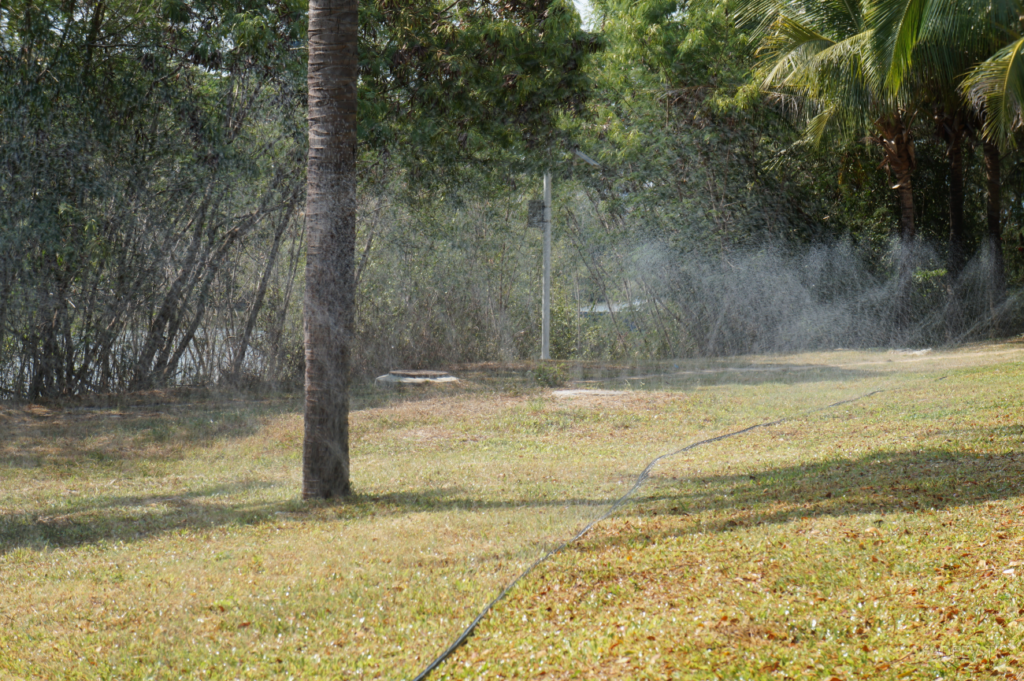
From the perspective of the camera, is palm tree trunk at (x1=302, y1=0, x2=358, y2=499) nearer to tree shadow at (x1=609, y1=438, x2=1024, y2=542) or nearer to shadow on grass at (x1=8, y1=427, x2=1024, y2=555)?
shadow on grass at (x1=8, y1=427, x2=1024, y2=555)

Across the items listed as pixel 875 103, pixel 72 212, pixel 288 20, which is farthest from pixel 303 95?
pixel 875 103

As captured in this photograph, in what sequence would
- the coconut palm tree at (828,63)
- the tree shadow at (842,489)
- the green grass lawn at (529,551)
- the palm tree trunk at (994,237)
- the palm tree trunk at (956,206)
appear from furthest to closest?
the palm tree trunk at (956,206) → the palm tree trunk at (994,237) → the coconut palm tree at (828,63) → the tree shadow at (842,489) → the green grass lawn at (529,551)

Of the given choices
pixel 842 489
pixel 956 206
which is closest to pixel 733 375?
pixel 842 489

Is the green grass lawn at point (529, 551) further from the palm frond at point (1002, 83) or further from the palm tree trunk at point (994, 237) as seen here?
the palm tree trunk at point (994, 237)

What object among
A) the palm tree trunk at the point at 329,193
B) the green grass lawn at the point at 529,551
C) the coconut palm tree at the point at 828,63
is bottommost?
the green grass lawn at the point at 529,551

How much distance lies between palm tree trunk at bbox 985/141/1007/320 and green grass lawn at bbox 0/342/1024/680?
992 centimetres

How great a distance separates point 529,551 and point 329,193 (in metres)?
2.45

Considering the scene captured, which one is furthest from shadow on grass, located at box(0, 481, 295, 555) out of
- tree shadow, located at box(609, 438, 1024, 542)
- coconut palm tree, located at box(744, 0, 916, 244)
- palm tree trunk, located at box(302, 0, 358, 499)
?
coconut palm tree, located at box(744, 0, 916, 244)

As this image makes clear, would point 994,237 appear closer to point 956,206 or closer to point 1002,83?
point 956,206

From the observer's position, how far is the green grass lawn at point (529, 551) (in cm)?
307

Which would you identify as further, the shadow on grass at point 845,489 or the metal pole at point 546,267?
the metal pole at point 546,267

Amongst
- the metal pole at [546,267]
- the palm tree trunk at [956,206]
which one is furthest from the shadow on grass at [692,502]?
the palm tree trunk at [956,206]

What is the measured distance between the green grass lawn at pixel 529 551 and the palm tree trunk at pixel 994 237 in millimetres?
9916

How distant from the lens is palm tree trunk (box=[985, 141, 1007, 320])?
53.7ft
